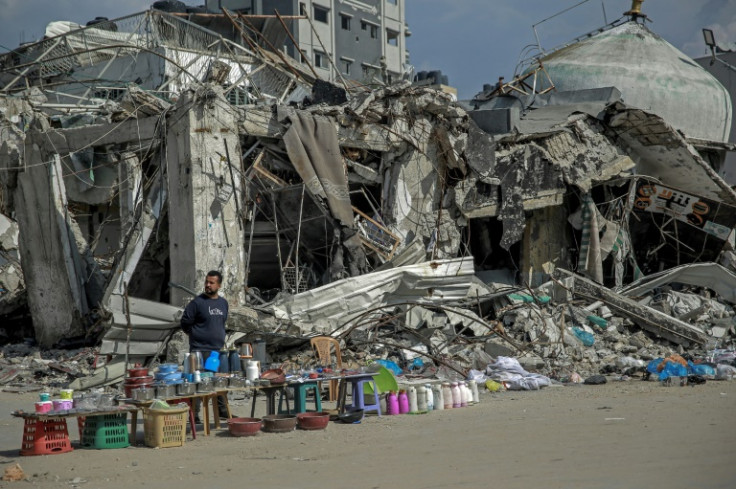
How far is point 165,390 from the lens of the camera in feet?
24.0

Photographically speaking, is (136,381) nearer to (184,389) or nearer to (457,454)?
(184,389)

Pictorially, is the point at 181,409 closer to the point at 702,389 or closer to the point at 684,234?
the point at 702,389

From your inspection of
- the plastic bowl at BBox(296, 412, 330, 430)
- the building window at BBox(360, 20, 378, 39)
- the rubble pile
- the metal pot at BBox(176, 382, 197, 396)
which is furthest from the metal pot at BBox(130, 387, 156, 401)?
the building window at BBox(360, 20, 378, 39)

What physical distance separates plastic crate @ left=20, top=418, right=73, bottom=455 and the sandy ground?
0.09 m

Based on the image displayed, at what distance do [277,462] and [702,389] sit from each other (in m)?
5.46

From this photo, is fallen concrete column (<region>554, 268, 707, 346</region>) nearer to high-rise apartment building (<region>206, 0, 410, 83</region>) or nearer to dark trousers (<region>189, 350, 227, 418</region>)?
dark trousers (<region>189, 350, 227, 418</region>)

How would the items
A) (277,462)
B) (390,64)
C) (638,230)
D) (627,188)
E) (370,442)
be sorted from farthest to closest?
(390,64)
(638,230)
(627,188)
(370,442)
(277,462)

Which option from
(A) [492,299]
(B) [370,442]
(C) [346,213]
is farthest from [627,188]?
(B) [370,442]

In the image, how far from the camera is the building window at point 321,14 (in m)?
46.5

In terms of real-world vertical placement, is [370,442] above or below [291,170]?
below

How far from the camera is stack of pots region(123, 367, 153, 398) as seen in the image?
7.46 m

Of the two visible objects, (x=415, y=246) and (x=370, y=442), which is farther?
(x=415, y=246)

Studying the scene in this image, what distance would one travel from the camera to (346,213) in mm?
12695

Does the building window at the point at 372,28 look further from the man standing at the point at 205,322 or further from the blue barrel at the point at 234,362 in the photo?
the blue barrel at the point at 234,362
